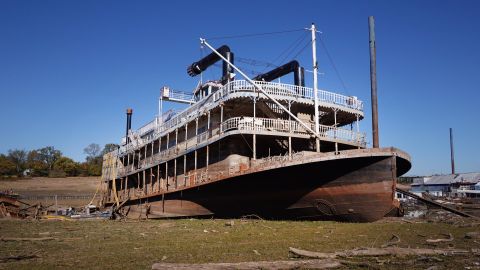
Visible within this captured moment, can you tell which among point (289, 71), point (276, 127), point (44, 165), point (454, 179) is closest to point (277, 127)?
point (276, 127)

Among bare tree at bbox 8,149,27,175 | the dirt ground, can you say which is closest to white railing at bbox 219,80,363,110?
the dirt ground

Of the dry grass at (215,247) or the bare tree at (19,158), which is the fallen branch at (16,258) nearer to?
the dry grass at (215,247)

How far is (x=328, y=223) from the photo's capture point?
16.1 meters

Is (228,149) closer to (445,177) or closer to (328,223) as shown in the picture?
(328,223)

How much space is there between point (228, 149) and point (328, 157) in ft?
23.1

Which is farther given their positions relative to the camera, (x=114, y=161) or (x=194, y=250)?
(x=114, y=161)

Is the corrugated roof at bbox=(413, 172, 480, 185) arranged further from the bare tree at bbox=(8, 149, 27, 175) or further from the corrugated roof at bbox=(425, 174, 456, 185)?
the bare tree at bbox=(8, 149, 27, 175)

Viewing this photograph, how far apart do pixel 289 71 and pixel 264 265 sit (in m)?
23.6

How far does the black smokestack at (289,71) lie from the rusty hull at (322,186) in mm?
10684

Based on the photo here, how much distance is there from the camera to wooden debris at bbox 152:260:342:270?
6.71m

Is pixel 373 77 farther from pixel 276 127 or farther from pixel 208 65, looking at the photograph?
pixel 208 65

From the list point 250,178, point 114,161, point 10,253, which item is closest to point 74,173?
point 114,161

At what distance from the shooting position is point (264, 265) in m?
6.98

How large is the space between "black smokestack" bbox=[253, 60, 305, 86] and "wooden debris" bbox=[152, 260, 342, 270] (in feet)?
70.4
